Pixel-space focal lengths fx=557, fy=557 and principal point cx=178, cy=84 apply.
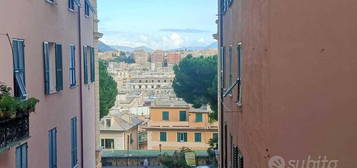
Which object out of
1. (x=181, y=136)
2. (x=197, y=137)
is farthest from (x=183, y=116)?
(x=197, y=137)

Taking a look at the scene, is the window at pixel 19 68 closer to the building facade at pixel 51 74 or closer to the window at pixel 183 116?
the building facade at pixel 51 74

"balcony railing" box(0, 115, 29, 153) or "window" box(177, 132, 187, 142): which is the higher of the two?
"balcony railing" box(0, 115, 29, 153)

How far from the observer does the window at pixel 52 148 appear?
1432cm

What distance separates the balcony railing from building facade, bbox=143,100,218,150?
4115 centimetres

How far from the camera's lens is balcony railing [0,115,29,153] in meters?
8.97

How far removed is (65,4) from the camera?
16.2 meters

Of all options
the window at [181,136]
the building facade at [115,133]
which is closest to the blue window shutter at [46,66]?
the window at [181,136]


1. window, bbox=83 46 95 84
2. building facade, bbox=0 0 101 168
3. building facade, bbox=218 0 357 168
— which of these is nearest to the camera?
building facade, bbox=218 0 357 168

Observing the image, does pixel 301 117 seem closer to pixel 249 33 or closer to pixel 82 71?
pixel 249 33

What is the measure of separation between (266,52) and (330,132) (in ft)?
4.46

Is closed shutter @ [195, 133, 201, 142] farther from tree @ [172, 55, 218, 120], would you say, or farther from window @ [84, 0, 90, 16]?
window @ [84, 0, 90, 16]

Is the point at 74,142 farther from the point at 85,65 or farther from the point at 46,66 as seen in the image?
the point at 46,66

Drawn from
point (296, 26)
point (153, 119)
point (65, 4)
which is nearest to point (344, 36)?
point (296, 26)

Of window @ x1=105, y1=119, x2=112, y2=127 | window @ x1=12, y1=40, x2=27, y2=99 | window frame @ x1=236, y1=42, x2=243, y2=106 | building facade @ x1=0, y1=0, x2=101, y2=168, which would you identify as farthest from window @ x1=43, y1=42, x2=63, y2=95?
window @ x1=105, y1=119, x2=112, y2=127
